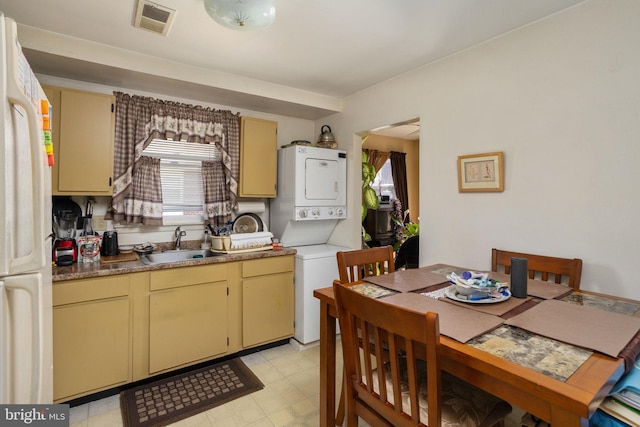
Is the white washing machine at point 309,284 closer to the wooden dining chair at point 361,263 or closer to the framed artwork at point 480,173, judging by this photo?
the wooden dining chair at point 361,263

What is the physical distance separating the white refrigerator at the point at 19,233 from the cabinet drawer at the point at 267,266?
1.59 metres

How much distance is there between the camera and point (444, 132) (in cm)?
236

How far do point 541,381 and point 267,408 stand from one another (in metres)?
1.66

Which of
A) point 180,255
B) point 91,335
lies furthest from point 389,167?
point 91,335

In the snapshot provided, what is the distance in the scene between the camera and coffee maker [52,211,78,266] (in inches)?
81.5

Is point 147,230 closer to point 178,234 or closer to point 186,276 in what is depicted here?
point 178,234

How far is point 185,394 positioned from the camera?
82.8 inches

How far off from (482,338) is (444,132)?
5.60 feet

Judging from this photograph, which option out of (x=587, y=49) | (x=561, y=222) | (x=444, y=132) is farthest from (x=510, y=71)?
(x=561, y=222)

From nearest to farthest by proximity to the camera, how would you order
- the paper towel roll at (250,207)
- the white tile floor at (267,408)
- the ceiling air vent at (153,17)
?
the ceiling air vent at (153,17)
the white tile floor at (267,408)
the paper towel roll at (250,207)

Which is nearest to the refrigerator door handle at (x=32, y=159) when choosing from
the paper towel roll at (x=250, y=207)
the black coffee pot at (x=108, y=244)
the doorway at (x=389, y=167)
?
the black coffee pot at (x=108, y=244)

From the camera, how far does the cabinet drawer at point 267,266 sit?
8.48 ft

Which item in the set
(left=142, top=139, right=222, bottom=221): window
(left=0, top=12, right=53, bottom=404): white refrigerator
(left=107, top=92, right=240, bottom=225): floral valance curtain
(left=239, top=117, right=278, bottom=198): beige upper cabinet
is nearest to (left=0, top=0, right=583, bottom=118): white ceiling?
(left=107, top=92, right=240, bottom=225): floral valance curtain

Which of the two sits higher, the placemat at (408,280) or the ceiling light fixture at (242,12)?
the ceiling light fixture at (242,12)
